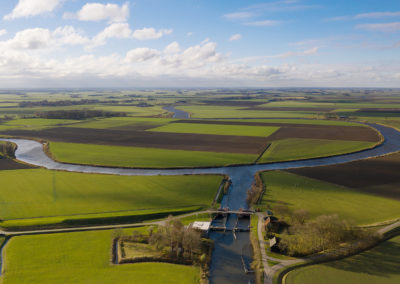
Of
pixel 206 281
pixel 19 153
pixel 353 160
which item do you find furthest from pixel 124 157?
pixel 353 160

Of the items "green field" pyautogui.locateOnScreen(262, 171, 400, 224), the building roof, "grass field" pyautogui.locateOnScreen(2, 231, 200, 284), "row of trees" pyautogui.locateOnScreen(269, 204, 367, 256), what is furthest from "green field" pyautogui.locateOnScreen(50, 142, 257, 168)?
"row of trees" pyautogui.locateOnScreen(269, 204, 367, 256)

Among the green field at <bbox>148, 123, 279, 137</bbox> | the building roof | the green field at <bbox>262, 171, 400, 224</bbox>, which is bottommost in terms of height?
the building roof

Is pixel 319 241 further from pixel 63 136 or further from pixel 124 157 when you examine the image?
pixel 63 136

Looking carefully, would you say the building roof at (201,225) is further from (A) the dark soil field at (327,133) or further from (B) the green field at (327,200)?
(A) the dark soil field at (327,133)

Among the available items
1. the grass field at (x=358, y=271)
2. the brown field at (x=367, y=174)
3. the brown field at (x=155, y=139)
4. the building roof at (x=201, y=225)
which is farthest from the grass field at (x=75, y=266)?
the brown field at (x=155, y=139)

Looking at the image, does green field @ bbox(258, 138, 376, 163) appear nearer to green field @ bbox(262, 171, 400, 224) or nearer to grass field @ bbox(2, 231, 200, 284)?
green field @ bbox(262, 171, 400, 224)
